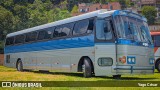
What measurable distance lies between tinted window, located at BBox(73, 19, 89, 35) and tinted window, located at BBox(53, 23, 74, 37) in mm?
555

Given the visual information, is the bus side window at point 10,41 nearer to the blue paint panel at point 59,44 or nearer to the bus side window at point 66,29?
the blue paint panel at point 59,44

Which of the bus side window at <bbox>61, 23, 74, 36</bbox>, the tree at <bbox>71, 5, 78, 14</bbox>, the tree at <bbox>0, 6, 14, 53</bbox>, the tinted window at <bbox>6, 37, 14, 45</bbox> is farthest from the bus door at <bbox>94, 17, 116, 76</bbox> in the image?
the tree at <bbox>71, 5, 78, 14</bbox>

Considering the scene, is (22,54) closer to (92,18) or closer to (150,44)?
(92,18)

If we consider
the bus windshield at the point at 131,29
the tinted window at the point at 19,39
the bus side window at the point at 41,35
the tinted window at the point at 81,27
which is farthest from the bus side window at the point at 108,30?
the tinted window at the point at 19,39

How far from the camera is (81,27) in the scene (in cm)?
1700

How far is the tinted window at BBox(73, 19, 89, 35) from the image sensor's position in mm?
16578

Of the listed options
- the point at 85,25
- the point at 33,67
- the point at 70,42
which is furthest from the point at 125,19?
the point at 33,67

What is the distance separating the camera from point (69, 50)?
18000mm

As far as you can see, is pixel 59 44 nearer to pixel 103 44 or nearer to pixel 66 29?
pixel 66 29

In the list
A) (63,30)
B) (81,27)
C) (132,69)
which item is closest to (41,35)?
(63,30)

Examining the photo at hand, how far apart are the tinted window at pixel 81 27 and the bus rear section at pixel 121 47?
129cm

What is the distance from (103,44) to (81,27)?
2459mm

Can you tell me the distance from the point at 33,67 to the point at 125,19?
34.6 ft

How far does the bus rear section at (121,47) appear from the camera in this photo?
1434 cm
